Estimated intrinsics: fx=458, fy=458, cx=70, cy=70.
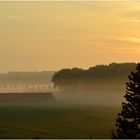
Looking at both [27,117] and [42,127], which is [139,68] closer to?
[42,127]

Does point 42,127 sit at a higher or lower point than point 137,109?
higher

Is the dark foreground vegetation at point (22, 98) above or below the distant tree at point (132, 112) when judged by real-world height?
above

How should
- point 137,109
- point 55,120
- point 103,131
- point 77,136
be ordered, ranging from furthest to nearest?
point 55,120
point 103,131
point 77,136
point 137,109

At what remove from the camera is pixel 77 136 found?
4972 cm

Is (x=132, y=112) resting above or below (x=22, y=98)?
below

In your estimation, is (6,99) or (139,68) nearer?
(139,68)

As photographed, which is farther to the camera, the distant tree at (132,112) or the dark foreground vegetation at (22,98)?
the dark foreground vegetation at (22,98)

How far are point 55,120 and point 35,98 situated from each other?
61.4 m

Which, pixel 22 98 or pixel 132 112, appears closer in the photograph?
pixel 132 112

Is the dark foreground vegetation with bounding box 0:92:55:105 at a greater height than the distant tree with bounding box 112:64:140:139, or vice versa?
the dark foreground vegetation with bounding box 0:92:55:105

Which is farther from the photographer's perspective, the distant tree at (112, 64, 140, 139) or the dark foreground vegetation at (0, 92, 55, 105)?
the dark foreground vegetation at (0, 92, 55, 105)

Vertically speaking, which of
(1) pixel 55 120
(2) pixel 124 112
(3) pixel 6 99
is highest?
(3) pixel 6 99

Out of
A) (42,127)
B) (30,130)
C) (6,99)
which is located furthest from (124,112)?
(6,99)

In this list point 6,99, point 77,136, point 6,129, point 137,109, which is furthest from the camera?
point 6,99
